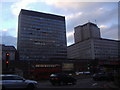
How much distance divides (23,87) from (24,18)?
12613 cm

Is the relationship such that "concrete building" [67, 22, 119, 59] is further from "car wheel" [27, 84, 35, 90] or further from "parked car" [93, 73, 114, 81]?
"car wheel" [27, 84, 35, 90]

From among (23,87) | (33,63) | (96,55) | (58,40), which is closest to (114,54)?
(96,55)

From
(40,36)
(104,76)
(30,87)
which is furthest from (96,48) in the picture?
(30,87)

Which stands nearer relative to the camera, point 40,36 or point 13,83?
point 13,83

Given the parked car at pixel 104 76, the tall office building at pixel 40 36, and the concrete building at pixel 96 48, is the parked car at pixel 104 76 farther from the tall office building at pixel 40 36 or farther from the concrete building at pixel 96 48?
the concrete building at pixel 96 48

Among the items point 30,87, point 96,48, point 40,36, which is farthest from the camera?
point 96,48

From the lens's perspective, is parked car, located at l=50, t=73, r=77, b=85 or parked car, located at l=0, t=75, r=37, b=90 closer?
parked car, located at l=0, t=75, r=37, b=90

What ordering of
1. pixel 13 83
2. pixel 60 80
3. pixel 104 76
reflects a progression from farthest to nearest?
pixel 104 76, pixel 60 80, pixel 13 83

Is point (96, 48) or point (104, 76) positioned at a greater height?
point (96, 48)

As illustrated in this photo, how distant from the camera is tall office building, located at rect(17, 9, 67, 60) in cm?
13525

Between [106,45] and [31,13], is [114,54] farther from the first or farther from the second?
[31,13]

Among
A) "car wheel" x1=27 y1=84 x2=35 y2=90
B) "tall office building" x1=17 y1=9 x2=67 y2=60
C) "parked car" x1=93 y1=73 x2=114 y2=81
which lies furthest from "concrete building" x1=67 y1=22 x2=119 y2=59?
"car wheel" x1=27 y1=84 x2=35 y2=90

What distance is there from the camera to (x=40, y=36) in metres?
144

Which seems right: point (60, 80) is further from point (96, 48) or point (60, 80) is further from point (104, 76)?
point (96, 48)
